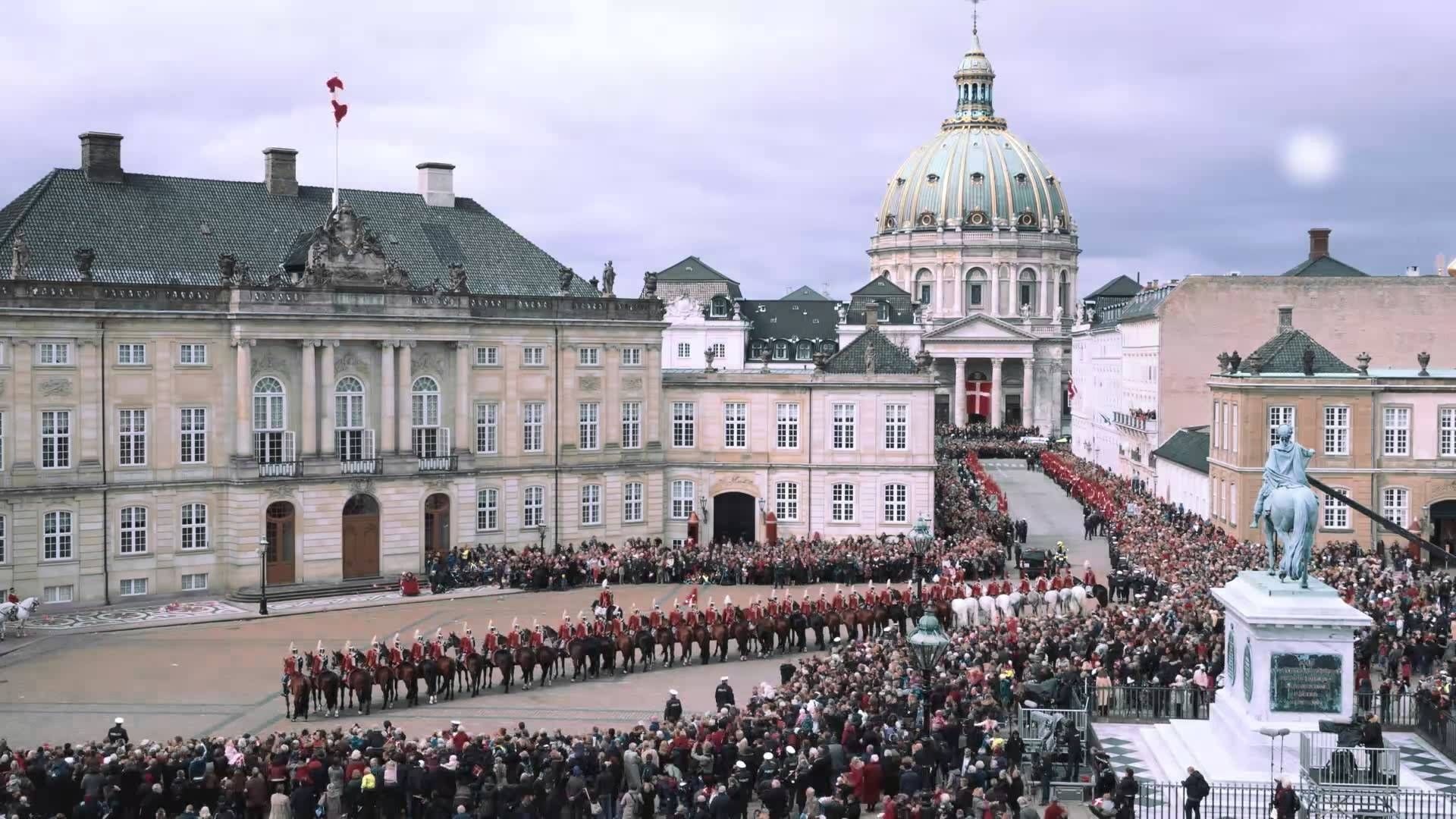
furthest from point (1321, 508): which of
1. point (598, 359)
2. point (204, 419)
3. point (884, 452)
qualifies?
point (204, 419)

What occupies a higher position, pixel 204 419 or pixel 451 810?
pixel 204 419

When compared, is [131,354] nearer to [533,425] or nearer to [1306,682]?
[533,425]

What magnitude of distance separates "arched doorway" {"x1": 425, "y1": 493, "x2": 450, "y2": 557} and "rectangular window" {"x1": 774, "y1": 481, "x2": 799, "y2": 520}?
43.4ft

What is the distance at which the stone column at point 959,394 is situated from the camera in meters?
156

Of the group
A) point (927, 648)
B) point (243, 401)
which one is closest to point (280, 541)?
point (243, 401)

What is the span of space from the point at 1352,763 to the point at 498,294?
41273 millimetres

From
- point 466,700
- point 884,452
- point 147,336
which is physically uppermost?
point 147,336

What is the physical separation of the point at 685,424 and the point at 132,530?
71.7ft

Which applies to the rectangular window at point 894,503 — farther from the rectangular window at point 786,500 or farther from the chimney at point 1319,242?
the chimney at point 1319,242

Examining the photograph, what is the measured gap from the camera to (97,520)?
5216 centimetres

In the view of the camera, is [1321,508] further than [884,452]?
No

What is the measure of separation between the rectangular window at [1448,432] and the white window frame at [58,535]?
4677 cm

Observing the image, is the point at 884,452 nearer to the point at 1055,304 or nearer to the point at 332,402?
the point at 332,402

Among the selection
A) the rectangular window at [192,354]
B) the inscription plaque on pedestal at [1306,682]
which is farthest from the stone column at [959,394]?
the inscription plaque on pedestal at [1306,682]
